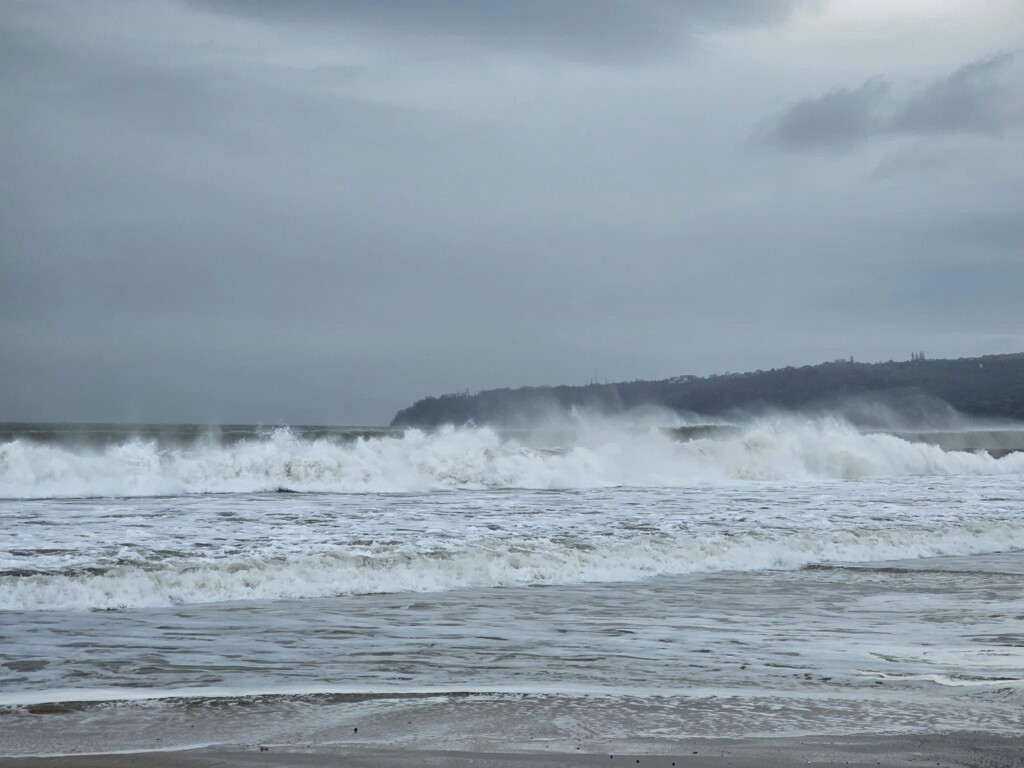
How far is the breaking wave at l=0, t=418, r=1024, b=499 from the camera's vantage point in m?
30.3

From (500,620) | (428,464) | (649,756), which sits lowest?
(500,620)

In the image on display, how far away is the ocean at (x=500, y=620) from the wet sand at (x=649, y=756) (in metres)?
0.19

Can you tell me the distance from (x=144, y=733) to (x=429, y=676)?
2205 mm

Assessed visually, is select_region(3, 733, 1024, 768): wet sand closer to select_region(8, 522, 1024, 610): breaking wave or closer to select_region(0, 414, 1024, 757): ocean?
select_region(0, 414, 1024, 757): ocean

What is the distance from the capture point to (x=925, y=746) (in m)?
5.43

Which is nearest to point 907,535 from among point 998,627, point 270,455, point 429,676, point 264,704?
point 998,627

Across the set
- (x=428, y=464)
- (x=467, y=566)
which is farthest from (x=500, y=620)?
(x=428, y=464)

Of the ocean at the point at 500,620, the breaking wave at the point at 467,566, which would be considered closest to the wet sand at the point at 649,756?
the ocean at the point at 500,620

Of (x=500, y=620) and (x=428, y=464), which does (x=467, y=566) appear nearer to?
(x=500, y=620)

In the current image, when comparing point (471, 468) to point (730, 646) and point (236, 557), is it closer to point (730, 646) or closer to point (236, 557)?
point (236, 557)

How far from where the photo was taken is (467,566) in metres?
13.7

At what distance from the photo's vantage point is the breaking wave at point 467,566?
37.6 ft

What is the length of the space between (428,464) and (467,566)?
21842 millimetres

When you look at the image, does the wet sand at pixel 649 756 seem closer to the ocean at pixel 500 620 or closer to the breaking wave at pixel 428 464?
the ocean at pixel 500 620
